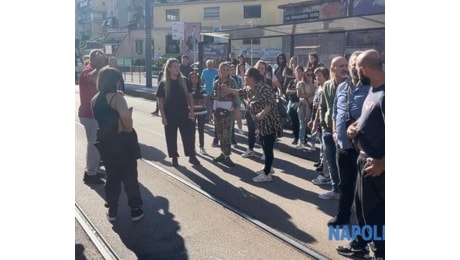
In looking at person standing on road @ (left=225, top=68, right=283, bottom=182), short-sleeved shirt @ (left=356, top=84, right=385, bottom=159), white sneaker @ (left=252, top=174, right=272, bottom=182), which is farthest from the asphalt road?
short-sleeved shirt @ (left=356, top=84, right=385, bottom=159)

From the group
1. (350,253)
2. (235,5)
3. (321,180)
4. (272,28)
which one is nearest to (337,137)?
(350,253)

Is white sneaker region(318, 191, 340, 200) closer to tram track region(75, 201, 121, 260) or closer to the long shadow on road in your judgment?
the long shadow on road

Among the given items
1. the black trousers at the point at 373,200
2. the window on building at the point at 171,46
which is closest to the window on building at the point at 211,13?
the window on building at the point at 171,46

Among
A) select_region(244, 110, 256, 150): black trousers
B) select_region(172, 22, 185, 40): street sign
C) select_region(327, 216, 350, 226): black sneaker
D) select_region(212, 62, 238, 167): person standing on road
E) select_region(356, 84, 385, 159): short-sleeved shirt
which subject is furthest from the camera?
select_region(172, 22, 185, 40): street sign

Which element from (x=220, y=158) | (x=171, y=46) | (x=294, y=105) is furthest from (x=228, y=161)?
(x=171, y=46)

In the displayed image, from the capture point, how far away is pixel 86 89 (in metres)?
6.29

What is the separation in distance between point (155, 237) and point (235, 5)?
139ft

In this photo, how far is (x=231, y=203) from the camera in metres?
5.47

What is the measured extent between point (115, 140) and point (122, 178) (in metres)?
0.47

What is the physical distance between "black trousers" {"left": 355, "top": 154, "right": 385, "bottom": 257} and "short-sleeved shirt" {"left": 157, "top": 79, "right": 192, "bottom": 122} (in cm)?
395

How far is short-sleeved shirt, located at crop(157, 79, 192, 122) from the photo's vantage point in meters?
6.98

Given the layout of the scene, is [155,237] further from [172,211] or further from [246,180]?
[246,180]
